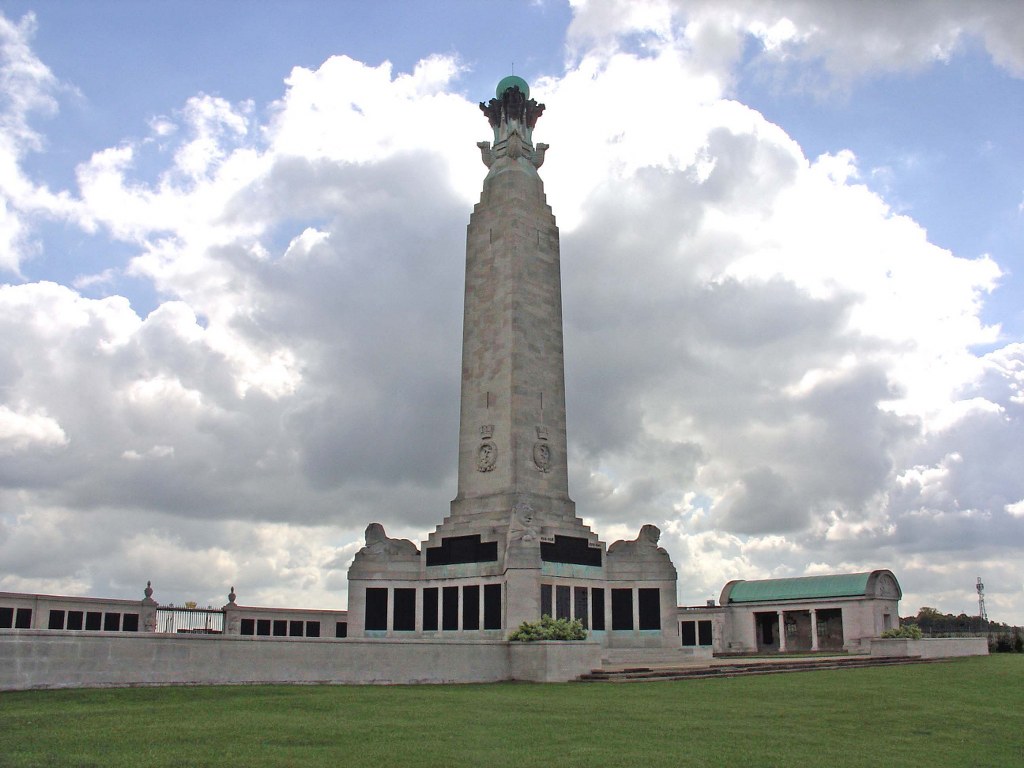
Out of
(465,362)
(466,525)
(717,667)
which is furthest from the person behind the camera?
(465,362)

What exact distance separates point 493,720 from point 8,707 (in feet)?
36.2

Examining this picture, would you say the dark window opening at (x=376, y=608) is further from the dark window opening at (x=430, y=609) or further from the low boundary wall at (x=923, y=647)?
the low boundary wall at (x=923, y=647)

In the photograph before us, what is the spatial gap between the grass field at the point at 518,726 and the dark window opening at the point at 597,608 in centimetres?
1823

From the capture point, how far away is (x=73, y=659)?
25.4 metres

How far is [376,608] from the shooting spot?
1921 inches

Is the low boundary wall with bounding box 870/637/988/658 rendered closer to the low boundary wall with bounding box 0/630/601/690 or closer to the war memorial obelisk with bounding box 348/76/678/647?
the war memorial obelisk with bounding box 348/76/678/647

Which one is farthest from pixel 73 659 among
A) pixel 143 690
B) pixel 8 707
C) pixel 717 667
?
pixel 717 667

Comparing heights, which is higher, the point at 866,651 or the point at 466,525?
the point at 466,525

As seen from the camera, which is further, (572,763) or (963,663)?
(963,663)

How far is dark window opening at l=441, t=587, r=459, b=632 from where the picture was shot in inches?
1866

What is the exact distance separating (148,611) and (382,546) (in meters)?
16.0

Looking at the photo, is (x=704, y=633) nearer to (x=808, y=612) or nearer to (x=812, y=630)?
(x=812, y=630)

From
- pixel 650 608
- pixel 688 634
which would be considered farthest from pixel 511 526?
pixel 688 634

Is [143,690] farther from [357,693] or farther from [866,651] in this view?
[866,651]
